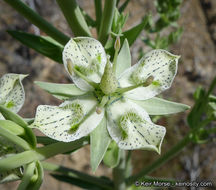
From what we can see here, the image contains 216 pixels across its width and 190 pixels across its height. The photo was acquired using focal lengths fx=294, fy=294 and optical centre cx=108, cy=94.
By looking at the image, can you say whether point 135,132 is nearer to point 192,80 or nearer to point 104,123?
point 104,123

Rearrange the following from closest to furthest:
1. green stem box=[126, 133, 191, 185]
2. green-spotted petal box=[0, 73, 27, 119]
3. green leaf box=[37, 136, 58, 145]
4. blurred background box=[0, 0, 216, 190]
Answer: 1. green leaf box=[37, 136, 58, 145]
2. green-spotted petal box=[0, 73, 27, 119]
3. green stem box=[126, 133, 191, 185]
4. blurred background box=[0, 0, 216, 190]

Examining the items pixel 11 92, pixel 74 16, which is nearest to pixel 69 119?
pixel 11 92

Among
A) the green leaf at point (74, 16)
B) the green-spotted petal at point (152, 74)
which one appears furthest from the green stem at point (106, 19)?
the green-spotted petal at point (152, 74)

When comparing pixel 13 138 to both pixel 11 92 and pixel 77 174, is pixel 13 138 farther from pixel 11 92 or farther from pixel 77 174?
pixel 77 174

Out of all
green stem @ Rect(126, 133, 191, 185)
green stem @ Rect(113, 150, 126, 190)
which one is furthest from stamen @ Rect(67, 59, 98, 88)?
green stem @ Rect(113, 150, 126, 190)

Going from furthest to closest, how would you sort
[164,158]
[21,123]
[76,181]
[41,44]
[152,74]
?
[76,181] → [164,158] → [41,44] → [152,74] → [21,123]

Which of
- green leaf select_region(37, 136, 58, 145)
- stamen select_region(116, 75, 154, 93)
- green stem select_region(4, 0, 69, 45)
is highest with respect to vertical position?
green stem select_region(4, 0, 69, 45)

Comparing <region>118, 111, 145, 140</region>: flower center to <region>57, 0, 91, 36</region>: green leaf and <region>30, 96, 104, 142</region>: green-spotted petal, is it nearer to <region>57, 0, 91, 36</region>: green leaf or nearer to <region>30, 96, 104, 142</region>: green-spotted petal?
<region>30, 96, 104, 142</region>: green-spotted petal
